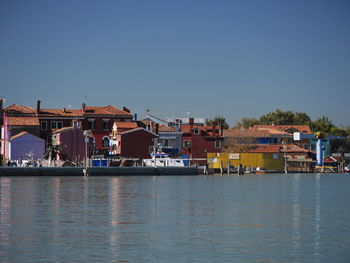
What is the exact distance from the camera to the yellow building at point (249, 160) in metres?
125

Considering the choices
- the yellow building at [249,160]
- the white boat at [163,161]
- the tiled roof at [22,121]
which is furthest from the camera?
the yellow building at [249,160]

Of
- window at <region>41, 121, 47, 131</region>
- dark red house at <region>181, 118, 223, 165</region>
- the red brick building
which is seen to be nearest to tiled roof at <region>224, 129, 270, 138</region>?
dark red house at <region>181, 118, 223, 165</region>

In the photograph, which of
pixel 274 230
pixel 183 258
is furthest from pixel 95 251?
pixel 274 230

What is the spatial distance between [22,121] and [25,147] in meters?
6.07

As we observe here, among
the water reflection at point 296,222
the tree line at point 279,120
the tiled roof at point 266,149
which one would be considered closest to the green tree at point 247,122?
the tree line at point 279,120

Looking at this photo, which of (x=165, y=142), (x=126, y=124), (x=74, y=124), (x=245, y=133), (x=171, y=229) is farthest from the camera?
(x=245, y=133)

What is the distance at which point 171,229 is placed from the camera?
3938 cm

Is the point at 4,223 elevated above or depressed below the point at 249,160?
below

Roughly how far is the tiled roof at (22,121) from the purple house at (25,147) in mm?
3233

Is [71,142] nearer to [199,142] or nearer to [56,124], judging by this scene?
[56,124]

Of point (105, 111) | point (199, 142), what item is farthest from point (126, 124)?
point (199, 142)

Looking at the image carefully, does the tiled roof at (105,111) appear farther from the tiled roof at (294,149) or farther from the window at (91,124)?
the tiled roof at (294,149)

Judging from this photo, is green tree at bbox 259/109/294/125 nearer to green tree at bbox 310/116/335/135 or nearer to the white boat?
green tree at bbox 310/116/335/135

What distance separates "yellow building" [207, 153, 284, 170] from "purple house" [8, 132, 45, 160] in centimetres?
2682
